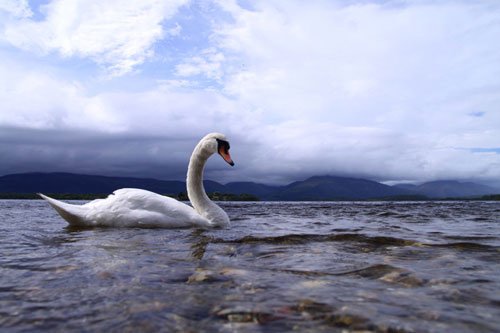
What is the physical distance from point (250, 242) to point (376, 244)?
264 centimetres

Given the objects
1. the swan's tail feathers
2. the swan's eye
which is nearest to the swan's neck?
the swan's eye

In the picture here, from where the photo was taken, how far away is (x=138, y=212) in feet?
35.4

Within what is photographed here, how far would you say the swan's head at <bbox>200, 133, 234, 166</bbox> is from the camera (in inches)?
482

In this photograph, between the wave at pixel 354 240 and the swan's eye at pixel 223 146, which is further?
the swan's eye at pixel 223 146

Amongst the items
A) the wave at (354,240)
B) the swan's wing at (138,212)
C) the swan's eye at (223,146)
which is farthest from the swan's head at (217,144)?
the wave at (354,240)

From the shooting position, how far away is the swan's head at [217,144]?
12.2m

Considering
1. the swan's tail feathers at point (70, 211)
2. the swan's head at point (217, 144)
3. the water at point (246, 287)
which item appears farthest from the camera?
the swan's head at point (217, 144)

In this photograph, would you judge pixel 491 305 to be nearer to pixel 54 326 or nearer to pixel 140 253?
pixel 54 326

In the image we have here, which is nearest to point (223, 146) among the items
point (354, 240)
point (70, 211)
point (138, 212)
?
point (138, 212)

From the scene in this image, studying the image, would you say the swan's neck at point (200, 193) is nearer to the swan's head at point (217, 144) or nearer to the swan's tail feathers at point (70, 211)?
the swan's head at point (217, 144)

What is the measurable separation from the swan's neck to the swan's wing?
100 centimetres

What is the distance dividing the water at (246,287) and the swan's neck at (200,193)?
412cm

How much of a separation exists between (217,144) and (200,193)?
1.61 m

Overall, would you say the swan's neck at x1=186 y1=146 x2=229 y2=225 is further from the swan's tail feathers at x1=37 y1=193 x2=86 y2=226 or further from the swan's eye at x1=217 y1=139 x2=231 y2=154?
the swan's tail feathers at x1=37 y1=193 x2=86 y2=226
